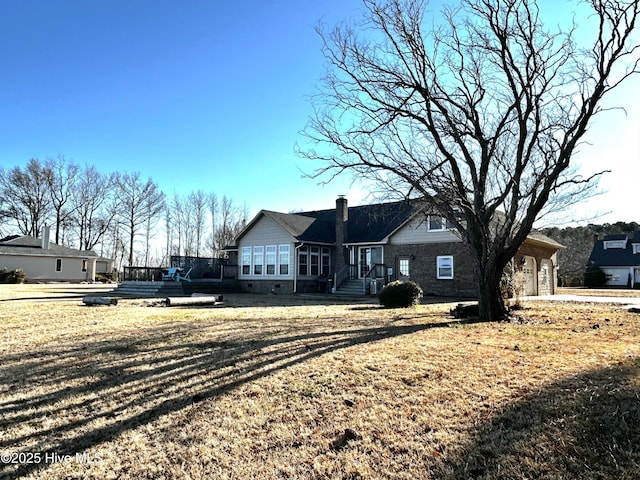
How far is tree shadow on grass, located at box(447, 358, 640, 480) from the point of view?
121 inches

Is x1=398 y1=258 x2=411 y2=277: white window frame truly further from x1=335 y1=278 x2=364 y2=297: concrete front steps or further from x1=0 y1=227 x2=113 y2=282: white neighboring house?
x1=0 y1=227 x2=113 y2=282: white neighboring house

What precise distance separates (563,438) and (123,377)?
515 cm

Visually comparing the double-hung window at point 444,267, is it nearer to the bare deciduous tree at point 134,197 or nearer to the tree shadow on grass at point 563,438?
the tree shadow on grass at point 563,438

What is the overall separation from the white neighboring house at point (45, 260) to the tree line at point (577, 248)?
157ft

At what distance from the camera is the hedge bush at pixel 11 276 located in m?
37.2

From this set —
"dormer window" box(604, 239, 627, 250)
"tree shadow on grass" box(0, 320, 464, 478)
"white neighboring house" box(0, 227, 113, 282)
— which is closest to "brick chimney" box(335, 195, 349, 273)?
"tree shadow on grass" box(0, 320, 464, 478)

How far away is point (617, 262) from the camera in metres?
41.5

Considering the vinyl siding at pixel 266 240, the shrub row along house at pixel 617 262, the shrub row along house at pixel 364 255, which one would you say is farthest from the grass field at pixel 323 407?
the shrub row along house at pixel 617 262

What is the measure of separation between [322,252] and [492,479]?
80.8ft

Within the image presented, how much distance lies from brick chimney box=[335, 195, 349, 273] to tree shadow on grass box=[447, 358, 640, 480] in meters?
22.4

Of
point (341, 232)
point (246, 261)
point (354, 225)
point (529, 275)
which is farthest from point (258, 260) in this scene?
point (529, 275)

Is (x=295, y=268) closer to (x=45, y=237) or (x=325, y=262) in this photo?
(x=325, y=262)

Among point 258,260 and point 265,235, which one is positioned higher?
point 265,235

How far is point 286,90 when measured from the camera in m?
13.7
